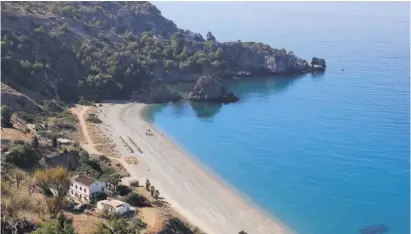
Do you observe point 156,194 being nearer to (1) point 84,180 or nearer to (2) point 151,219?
(1) point 84,180

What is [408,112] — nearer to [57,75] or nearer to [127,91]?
[127,91]

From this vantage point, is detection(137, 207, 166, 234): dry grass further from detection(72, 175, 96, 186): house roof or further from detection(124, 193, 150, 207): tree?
detection(72, 175, 96, 186): house roof

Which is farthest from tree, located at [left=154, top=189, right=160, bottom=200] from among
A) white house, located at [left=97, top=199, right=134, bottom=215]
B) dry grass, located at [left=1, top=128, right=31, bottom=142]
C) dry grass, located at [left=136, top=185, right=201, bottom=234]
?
dry grass, located at [left=1, top=128, right=31, bottom=142]

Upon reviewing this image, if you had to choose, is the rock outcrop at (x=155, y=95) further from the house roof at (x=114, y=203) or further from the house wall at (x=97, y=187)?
the house roof at (x=114, y=203)

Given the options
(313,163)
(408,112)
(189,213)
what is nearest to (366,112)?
(408,112)

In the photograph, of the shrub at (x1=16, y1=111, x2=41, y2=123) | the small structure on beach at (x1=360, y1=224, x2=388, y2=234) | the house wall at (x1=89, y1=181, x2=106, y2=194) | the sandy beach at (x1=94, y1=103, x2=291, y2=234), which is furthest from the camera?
the shrub at (x1=16, y1=111, x2=41, y2=123)
